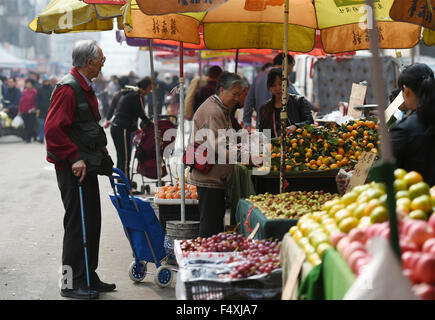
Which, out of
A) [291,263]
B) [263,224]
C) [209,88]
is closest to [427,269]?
[291,263]

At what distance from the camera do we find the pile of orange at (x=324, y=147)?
6863 millimetres

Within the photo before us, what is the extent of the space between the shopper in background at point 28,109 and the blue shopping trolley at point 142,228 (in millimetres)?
17624

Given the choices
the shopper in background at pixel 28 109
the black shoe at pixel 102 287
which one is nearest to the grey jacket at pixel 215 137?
the black shoe at pixel 102 287

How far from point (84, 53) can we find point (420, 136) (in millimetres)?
3034

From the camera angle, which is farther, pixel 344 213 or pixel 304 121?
pixel 304 121

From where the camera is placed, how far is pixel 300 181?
6910 mm

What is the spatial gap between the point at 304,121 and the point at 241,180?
53.9 inches

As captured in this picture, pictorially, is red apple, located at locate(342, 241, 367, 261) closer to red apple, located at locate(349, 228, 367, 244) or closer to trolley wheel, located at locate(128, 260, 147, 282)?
red apple, located at locate(349, 228, 367, 244)

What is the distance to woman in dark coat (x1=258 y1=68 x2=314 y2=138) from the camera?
24.7ft

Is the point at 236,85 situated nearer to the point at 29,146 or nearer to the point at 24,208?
the point at 24,208

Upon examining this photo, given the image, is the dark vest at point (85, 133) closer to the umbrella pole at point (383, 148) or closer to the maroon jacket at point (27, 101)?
the umbrella pole at point (383, 148)

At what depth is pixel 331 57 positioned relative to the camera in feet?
55.7
